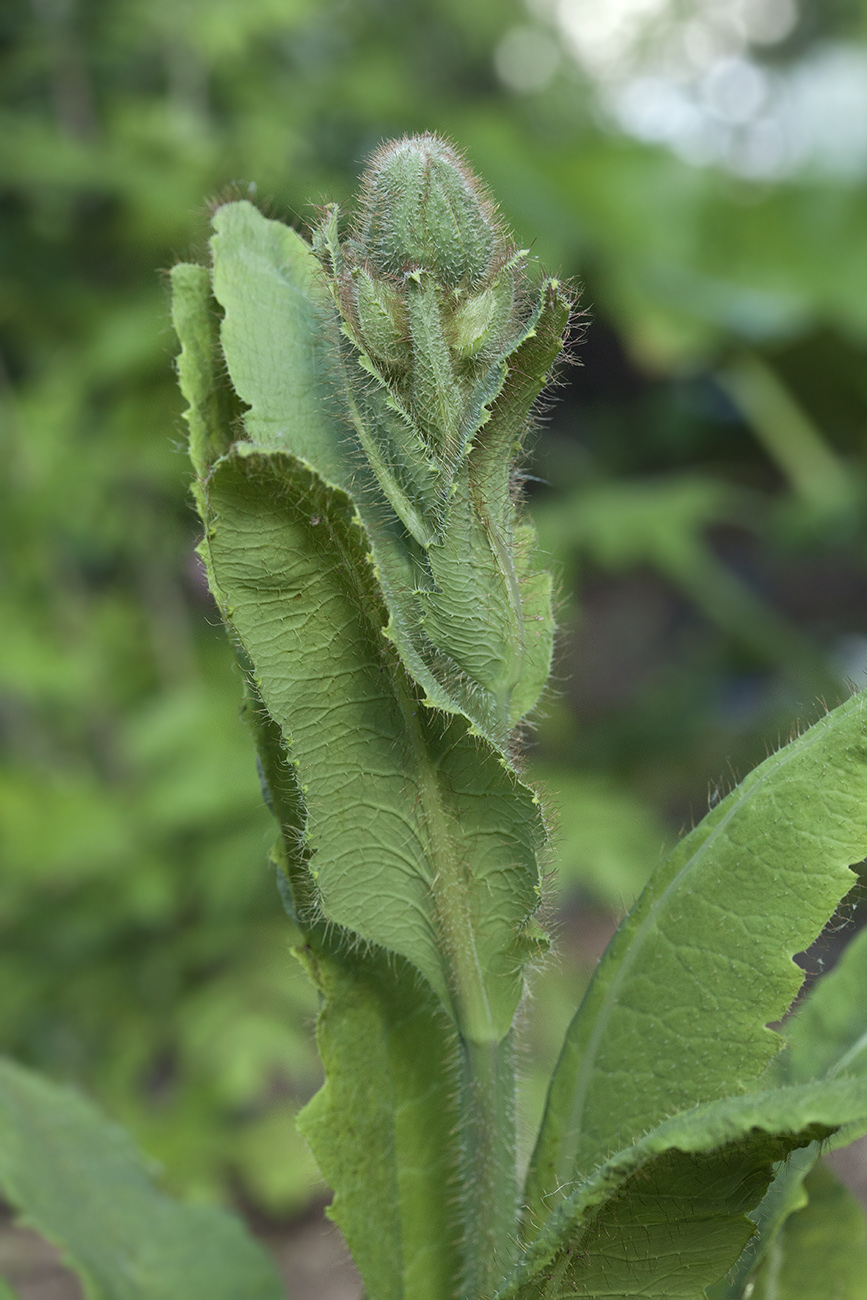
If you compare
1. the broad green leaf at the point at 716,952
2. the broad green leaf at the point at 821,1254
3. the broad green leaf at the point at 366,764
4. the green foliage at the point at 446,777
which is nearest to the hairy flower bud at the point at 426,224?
the green foliage at the point at 446,777

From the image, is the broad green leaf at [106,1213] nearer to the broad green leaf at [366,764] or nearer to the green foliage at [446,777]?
the green foliage at [446,777]

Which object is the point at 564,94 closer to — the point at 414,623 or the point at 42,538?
the point at 42,538

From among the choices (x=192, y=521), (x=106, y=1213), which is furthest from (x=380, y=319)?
(x=192, y=521)

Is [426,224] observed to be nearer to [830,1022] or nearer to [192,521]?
[830,1022]

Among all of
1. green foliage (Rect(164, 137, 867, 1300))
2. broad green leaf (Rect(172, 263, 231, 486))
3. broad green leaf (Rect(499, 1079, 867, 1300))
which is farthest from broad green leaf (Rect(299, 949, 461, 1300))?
broad green leaf (Rect(172, 263, 231, 486))

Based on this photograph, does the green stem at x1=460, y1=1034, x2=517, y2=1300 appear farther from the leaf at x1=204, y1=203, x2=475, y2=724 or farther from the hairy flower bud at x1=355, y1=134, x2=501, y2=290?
the hairy flower bud at x1=355, y1=134, x2=501, y2=290

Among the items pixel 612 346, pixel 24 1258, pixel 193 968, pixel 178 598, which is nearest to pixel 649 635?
pixel 612 346
